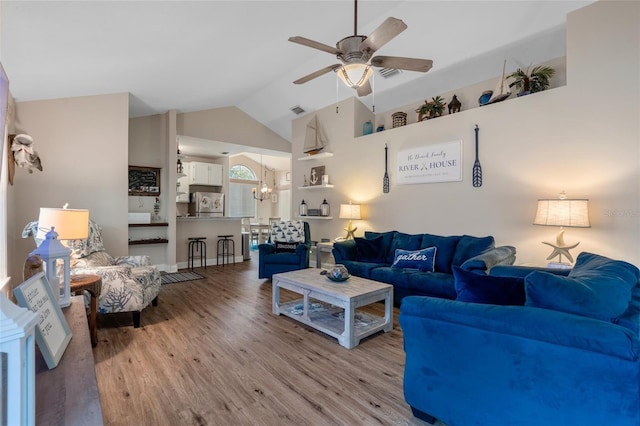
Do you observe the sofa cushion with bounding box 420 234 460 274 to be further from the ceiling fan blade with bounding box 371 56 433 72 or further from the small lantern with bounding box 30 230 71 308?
the small lantern with bounding box 30 230 71 308

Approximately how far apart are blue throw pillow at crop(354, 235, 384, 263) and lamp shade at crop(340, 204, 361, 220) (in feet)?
2.35

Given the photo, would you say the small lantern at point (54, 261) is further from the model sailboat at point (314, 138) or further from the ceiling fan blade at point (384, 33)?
the model sailboat at point (314, 138)

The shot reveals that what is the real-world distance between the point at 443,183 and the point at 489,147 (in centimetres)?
73

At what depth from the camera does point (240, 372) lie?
7.71 ft

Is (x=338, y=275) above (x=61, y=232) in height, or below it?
below

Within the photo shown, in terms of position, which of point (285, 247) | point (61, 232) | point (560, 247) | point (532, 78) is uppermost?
point (532, 78)

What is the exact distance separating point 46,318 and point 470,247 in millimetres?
3895

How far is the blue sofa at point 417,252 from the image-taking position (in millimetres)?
3377

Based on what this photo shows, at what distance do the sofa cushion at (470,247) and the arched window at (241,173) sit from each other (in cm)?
886

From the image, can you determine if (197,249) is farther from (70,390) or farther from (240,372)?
(70,390)

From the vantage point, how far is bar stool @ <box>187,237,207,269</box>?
6.33m

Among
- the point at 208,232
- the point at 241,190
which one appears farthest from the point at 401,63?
the point at 241,190

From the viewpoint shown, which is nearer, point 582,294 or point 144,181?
point 582,294

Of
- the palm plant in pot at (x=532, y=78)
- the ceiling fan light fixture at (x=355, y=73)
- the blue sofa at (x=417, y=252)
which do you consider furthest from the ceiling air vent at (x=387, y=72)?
the blue sofa at (x=417, y=252)
